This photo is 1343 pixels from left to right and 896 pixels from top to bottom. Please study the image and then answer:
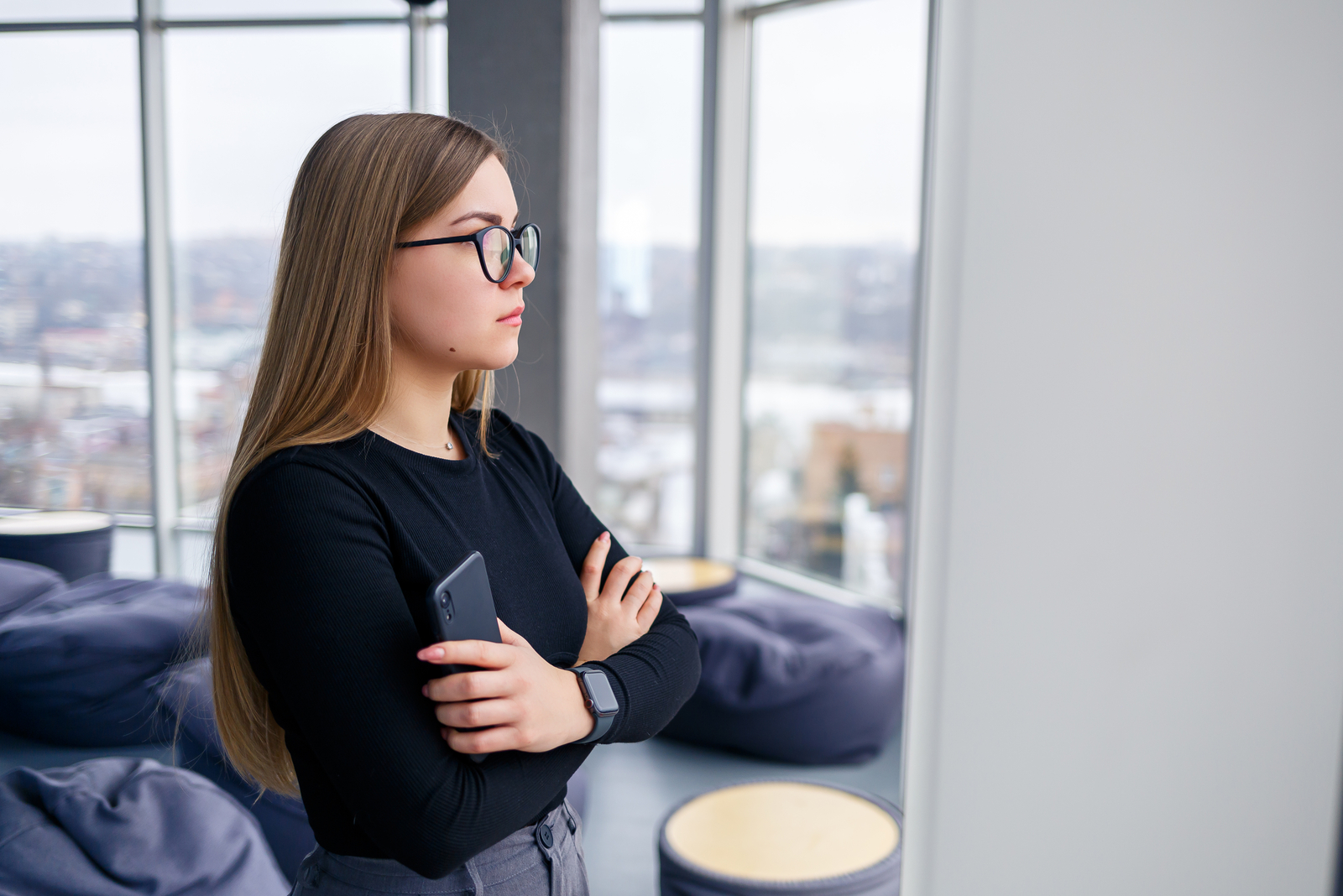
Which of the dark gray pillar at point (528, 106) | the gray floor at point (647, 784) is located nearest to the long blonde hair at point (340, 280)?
the gray floor at point (647, 784)

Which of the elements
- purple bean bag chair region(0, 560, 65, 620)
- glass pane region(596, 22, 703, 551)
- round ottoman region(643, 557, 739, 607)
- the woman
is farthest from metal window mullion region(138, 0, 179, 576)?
glass pane region(596, 22, 703, 551)

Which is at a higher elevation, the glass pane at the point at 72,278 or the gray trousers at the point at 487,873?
the glass pane at the point at 72,278

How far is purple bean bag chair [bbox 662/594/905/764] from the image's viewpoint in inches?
132

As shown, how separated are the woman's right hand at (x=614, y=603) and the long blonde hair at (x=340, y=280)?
0.38 m

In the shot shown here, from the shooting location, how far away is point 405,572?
0.99m

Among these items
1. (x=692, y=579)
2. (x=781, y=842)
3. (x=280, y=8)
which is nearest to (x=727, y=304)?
(x=692, y=579)

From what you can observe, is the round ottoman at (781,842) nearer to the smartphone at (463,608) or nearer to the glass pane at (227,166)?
the smartphone at (463,608)

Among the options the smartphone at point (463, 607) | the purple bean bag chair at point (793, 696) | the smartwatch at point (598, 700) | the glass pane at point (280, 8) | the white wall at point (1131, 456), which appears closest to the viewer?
the white wall at point (1131, 456)

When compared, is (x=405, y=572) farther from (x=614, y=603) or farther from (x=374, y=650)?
(x=614, y=603)

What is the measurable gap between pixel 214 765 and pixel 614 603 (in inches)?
71.8

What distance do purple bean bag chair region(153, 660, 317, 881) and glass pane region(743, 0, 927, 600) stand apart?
3.20 metres

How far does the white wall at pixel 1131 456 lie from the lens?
0.39m

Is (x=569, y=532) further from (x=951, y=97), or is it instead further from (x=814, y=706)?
(x=814, y=706)

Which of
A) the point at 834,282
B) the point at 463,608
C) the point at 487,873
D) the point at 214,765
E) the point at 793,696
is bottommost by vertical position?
the point at 793,696
